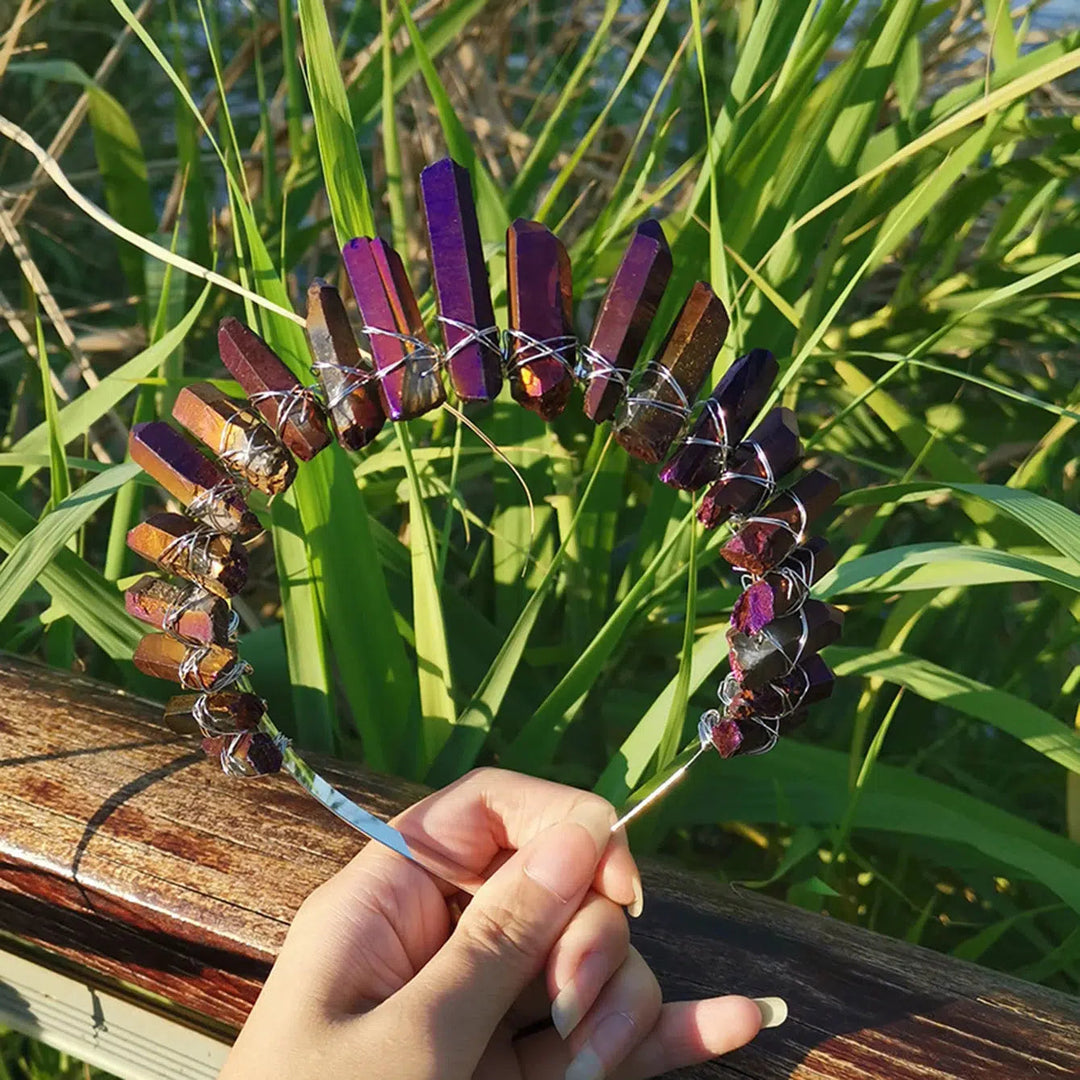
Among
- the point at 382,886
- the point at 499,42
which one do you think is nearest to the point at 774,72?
the point at 382,886

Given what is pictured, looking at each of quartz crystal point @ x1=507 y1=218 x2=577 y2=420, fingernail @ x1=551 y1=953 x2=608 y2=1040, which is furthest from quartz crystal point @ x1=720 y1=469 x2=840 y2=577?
fingernail @ x1=551 y1=953 x2=608 y2=1040

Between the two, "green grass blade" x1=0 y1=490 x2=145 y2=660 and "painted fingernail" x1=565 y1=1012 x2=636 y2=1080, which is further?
"green grass blade" x1=0 y1=490 x2=145 y2=660

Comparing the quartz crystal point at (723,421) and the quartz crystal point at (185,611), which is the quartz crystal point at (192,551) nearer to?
the quartz crystal point at (185,611)

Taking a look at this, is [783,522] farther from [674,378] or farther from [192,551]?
[192,551]

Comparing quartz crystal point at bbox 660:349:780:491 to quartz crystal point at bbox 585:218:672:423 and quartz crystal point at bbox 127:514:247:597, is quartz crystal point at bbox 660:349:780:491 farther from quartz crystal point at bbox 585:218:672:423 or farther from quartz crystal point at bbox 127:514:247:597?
quartz crystal point at bbox 127:514:247:597

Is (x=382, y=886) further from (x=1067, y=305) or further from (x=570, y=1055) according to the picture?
(x=1067, y=305)
